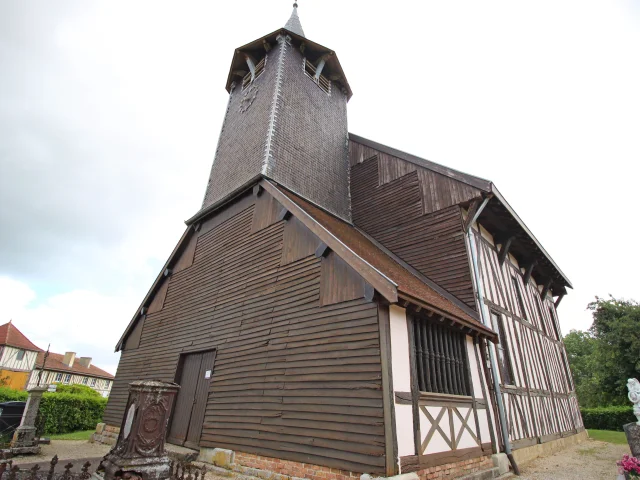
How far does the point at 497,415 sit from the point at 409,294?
4.00 m

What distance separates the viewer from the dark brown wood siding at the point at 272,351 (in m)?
5.16

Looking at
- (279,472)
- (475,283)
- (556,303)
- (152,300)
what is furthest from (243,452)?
(556,303)

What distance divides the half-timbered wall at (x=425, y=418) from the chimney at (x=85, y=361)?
48765 millimetres

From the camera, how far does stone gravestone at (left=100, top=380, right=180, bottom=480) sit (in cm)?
414

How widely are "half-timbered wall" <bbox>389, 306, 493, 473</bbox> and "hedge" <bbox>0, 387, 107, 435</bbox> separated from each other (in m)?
15.2

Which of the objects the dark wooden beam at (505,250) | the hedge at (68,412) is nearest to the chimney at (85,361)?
the hedge at (68,412)

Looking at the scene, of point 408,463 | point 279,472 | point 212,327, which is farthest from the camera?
point 212,327

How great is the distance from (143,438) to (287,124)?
9466mm

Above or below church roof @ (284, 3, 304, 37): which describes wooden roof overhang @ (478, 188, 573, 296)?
below

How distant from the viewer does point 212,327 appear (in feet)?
28.6

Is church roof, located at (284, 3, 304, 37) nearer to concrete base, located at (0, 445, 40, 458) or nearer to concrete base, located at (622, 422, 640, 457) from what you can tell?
concrete base, located at (622, 422, 640, 457)

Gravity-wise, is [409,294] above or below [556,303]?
below

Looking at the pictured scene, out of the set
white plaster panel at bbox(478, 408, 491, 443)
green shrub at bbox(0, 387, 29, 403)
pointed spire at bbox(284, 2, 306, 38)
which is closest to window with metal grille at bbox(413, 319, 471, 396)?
white plaster panel at bbox(478, 408, 491, 443)

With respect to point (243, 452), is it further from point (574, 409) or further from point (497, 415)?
point (574, 409)
